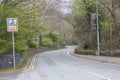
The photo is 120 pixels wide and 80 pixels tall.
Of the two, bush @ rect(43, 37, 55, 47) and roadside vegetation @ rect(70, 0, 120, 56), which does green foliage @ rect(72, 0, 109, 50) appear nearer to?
roadside vegetation @ rect(70, 0, 120, 56)

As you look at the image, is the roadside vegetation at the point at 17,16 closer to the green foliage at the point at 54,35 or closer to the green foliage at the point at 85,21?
the green foliage at the point at 85,21

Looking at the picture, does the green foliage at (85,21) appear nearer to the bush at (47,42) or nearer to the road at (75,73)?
the road at (75,73)

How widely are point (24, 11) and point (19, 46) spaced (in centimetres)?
539

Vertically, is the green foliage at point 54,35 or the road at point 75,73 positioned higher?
the green foliage at point 54,35

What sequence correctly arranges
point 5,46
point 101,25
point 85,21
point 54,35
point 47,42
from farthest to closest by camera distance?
point 54,35, point 47,42, point 85,21, point 101,25, point 5,46

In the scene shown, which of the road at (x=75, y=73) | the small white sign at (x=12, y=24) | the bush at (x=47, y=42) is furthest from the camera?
the bush at (x=47, y=42)

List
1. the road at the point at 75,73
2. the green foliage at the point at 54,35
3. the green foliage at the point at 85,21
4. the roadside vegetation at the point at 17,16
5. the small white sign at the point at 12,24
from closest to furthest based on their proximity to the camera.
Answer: the road at the point at 75,73 → the small white sign at the point at 12,24 → the roadside vegetation at the point at 17,16 → the green foliage at the point at 85,21 → the green foliage at the point at 54,35

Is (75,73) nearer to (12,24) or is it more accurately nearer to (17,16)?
(12,24)

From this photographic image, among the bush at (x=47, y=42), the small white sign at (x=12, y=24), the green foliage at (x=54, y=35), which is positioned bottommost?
the bush at (x=47, y=42)

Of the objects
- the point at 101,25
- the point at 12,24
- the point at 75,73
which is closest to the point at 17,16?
the point at 12,24

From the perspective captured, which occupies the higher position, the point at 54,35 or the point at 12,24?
the point at 12,24

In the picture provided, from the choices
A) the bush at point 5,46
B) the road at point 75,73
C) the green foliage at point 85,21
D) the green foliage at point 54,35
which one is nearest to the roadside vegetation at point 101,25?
the green foliage at point 85,21

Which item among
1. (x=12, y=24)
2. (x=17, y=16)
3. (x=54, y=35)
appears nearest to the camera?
(x=12, y=24)

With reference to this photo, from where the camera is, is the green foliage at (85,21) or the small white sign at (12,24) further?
the green foliage at (85,21)
